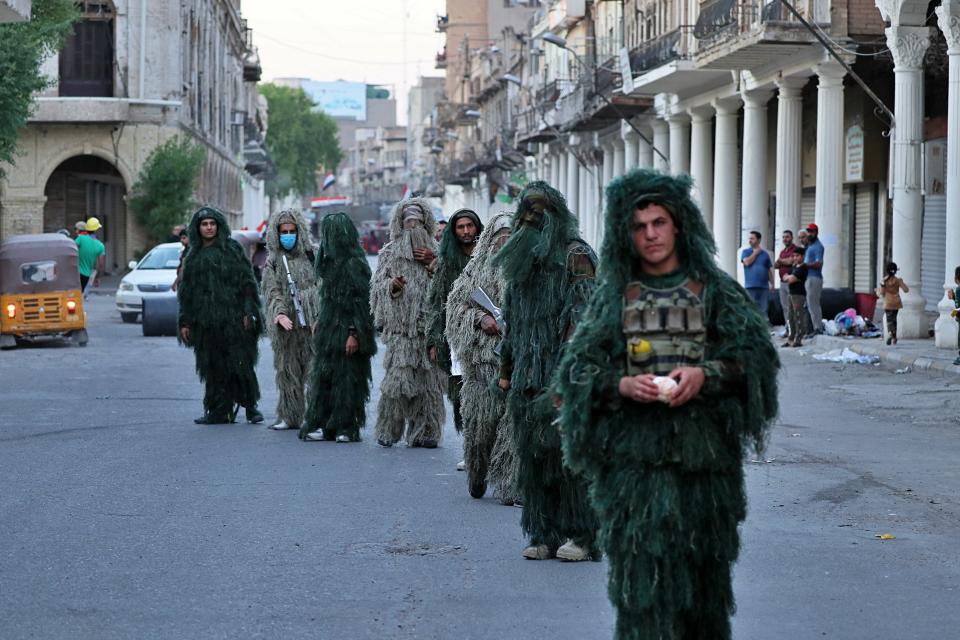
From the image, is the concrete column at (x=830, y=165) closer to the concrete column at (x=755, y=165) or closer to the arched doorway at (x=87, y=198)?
the concrete column at (x=755, y=165)

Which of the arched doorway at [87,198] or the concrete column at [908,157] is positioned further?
the arched doorway at [87,198]

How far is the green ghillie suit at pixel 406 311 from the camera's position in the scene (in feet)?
39.4

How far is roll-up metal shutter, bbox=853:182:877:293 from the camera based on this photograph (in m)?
31.5

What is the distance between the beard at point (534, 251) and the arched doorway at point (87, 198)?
42.5 meters

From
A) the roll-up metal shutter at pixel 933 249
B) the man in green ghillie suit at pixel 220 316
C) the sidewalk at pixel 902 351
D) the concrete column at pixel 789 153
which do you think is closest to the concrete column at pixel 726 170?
the concrete column at pixel 789 153

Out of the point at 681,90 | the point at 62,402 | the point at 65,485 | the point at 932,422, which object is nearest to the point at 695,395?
the point at 65,485

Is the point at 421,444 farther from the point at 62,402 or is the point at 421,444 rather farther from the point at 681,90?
the point at 681,90

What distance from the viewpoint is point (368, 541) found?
8180 mm

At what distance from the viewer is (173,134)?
48344 mm

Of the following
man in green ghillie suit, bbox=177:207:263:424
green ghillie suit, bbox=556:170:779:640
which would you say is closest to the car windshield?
man in green ghillie suit, bbox=177:207:263:424

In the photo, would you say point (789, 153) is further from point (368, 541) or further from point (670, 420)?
point (670, 420)

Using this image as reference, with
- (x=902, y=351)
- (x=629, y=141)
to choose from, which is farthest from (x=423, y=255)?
(x=629, y=141)

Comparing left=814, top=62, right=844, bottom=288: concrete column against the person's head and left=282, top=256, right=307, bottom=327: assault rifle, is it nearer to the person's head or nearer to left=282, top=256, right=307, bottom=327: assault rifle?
left=282, top=256, right=307, bottom=327: assault rifle

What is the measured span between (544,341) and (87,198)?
157ft
